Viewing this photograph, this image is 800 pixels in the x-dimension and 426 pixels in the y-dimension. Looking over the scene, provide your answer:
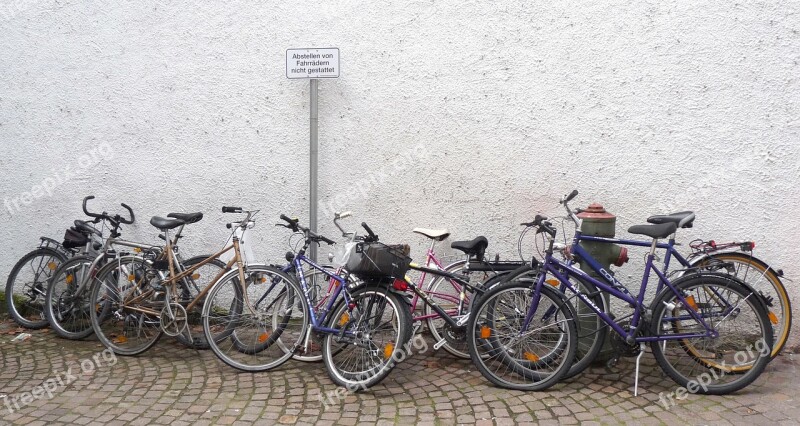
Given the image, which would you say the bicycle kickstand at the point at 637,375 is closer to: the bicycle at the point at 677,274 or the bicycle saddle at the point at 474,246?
the bicycle at the point at 677,274

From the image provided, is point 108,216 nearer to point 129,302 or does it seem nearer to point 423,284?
point 129,302

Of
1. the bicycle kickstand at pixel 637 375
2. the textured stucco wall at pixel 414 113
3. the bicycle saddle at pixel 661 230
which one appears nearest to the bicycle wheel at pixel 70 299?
the textured stucco wall at pixel 414 113

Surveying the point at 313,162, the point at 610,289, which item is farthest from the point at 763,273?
the point at 313,162

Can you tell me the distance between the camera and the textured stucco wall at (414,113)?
5.05 metres

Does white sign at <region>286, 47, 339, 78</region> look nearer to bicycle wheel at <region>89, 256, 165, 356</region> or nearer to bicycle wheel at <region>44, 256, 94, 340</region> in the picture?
Answer: bicycle wheel at <region>89, 256, 165, 356</region>

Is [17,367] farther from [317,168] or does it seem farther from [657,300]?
[657,300]

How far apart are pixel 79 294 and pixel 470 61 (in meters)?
4.08

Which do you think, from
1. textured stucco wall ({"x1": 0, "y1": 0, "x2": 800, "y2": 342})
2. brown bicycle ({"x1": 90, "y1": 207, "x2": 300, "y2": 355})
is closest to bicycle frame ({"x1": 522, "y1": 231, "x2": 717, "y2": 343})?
textured stucco wall ({"x1": 0, "y1": 0, "x2": 800, "y2": 342})

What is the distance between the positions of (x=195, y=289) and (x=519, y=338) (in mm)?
2734

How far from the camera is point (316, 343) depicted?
Answer: 5.18 m

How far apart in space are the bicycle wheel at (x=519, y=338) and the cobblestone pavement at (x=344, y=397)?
141 millimetres

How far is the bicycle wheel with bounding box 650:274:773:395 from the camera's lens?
425 cm

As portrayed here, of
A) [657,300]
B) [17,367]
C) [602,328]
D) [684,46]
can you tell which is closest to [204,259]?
[17,367]

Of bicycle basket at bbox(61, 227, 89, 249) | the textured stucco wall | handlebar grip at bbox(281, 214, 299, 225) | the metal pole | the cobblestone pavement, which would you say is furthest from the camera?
bicycle basket at bbox(61, 227, 89, 249)
